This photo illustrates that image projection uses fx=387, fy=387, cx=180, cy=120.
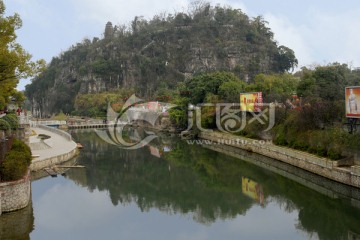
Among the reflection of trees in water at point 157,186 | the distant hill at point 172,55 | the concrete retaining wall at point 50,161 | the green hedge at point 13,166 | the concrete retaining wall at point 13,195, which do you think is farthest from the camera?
the distant hill at point 172,55

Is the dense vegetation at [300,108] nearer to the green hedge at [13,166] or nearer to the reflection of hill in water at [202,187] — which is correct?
the reflection of hill in water at [202,187]

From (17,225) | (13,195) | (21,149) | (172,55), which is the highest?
(172,55)

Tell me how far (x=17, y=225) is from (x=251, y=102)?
2540 cm

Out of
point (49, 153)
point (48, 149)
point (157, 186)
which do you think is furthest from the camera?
point (48, 149)

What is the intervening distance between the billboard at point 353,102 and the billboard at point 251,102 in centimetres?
1318

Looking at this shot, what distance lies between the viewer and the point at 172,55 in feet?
314

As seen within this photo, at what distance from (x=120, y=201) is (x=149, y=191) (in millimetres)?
2338

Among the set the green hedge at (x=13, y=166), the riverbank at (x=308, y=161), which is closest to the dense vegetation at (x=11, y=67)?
the green hedge at (x=13, y=166)

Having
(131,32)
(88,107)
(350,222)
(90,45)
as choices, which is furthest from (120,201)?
(90,45)

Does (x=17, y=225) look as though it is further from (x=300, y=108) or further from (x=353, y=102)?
(x=300, y=108)

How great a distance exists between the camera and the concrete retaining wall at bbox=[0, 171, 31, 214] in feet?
50.9

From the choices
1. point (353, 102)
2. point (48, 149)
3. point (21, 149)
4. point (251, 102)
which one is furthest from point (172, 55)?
point (21, 149)

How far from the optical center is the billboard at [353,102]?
21031 millimetres

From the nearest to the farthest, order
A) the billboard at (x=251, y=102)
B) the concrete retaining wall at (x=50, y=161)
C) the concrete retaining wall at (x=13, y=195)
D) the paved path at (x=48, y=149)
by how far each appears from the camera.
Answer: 1. the concrete retaining wall at (x=13, y=195)
2. the concrete retaining wall at (x=50, y=161)
3. the paved path at (x=48, y=149)
4. the billboard at (x=251, y=102)
